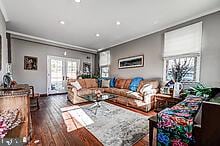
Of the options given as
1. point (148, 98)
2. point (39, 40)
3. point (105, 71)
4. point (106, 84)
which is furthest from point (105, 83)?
point (39, 40)

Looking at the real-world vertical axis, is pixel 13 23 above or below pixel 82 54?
above

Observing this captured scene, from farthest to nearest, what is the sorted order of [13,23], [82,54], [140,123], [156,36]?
[82,54]
[156,36]
[13,23]
[140,123]

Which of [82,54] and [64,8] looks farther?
[82,54]

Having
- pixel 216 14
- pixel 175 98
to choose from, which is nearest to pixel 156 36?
pixel 216 14

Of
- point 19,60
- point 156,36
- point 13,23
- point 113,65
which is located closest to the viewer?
point 13,23

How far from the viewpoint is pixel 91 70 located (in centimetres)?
805

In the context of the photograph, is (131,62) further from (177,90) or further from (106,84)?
(177,90)

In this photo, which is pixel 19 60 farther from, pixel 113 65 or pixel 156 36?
pixel 156 36

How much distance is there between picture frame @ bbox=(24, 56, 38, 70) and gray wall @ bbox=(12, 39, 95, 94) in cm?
13

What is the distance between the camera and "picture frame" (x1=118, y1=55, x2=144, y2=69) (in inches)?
192

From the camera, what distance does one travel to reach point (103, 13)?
3.05 m

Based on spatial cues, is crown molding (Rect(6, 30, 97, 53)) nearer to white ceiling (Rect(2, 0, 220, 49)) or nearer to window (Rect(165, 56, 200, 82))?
white ceiling (Rect(2, 0, 220, 49))

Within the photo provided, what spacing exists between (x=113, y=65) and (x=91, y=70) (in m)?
2.21

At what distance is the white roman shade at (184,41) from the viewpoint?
319cm
